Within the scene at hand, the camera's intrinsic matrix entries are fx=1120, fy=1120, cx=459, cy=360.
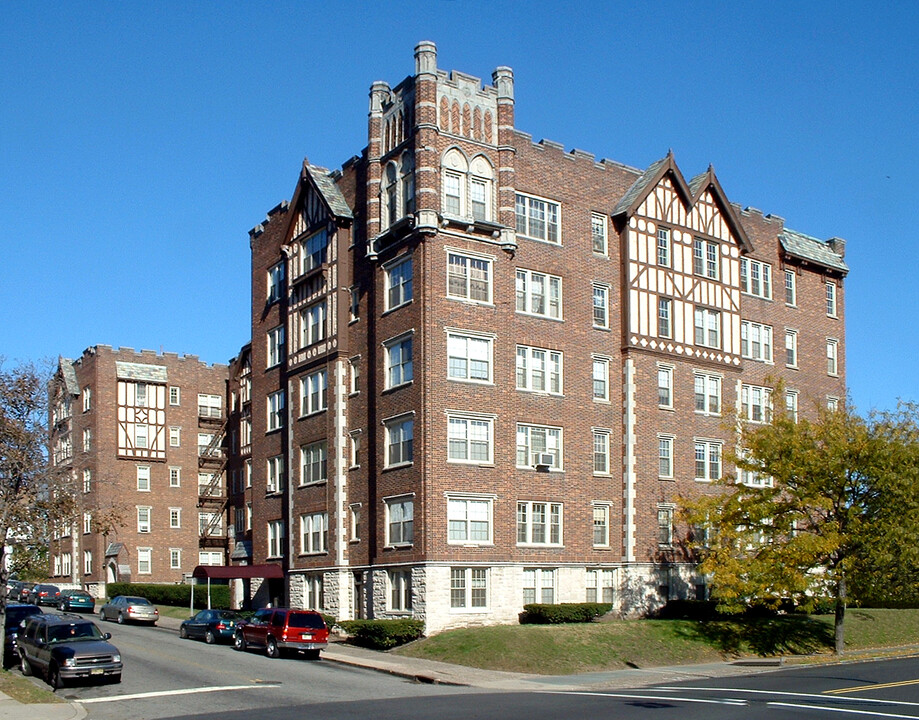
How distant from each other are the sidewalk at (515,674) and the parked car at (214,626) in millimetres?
6051

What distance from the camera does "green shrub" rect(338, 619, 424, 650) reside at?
41000 millimetres

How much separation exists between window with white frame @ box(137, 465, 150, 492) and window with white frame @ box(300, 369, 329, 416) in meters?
35.0

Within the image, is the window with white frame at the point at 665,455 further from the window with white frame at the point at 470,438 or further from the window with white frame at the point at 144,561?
the window with white frame at the point at 144,561

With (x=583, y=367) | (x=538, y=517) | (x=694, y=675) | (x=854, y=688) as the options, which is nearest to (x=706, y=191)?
(x=583, y=367)

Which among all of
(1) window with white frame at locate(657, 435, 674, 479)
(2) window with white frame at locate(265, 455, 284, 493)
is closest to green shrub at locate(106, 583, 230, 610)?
(2) window with white frame at locate(265, 455, 284, 493)

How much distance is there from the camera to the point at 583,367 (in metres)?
48.2

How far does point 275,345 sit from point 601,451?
18.5 m

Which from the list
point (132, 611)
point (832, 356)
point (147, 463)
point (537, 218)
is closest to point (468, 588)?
point (537, 218)

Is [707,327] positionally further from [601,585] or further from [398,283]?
[398,283]

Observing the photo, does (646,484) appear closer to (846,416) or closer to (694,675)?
(846,416)

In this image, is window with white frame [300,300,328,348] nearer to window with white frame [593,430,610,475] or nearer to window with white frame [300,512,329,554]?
window with white frame [300,512,329,554]

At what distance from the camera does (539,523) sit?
4572 cm

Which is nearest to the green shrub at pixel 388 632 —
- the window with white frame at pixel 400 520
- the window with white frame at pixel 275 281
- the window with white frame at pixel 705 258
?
the window with white frame at pixel 400 520

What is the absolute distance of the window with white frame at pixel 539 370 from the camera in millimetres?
46250
